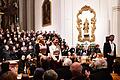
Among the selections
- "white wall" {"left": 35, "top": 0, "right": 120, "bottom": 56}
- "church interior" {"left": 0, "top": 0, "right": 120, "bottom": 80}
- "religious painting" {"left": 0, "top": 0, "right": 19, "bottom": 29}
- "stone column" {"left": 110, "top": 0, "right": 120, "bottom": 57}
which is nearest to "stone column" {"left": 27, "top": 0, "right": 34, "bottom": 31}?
"church interior" {"left": 0, "top": 0, "right": 120, "bottom": 80}

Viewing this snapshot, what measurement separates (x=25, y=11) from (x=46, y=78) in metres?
21.1

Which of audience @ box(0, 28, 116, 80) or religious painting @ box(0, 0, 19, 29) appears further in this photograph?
religious painting @ box(0, 0, 19, 29)

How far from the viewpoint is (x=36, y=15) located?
25156 millimetres

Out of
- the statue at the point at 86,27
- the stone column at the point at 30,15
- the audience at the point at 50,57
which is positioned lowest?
the audience at the point at 50,57

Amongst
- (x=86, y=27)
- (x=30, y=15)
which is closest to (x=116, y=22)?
(x=86, y=27)

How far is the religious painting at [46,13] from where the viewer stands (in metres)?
22.5

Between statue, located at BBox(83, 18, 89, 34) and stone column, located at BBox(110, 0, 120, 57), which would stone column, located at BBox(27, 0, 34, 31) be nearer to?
statue, located at BBox(83, 18, 89, 34)

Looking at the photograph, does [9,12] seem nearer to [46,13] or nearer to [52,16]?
[46,13]

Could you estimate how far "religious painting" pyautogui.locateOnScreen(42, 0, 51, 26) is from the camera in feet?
73.8

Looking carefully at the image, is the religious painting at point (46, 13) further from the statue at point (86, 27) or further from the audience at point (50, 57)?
the statue at point (86, 27)

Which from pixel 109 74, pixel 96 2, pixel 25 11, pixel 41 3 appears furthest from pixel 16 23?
pixel 109 74

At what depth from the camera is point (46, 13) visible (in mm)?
23000

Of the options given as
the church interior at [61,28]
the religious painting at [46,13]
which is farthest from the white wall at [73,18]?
the religious painting at [46,13]

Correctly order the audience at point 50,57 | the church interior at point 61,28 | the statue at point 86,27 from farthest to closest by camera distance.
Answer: the statue at point 86,27
the church interior at point 61,28
the audience at point 50,57
